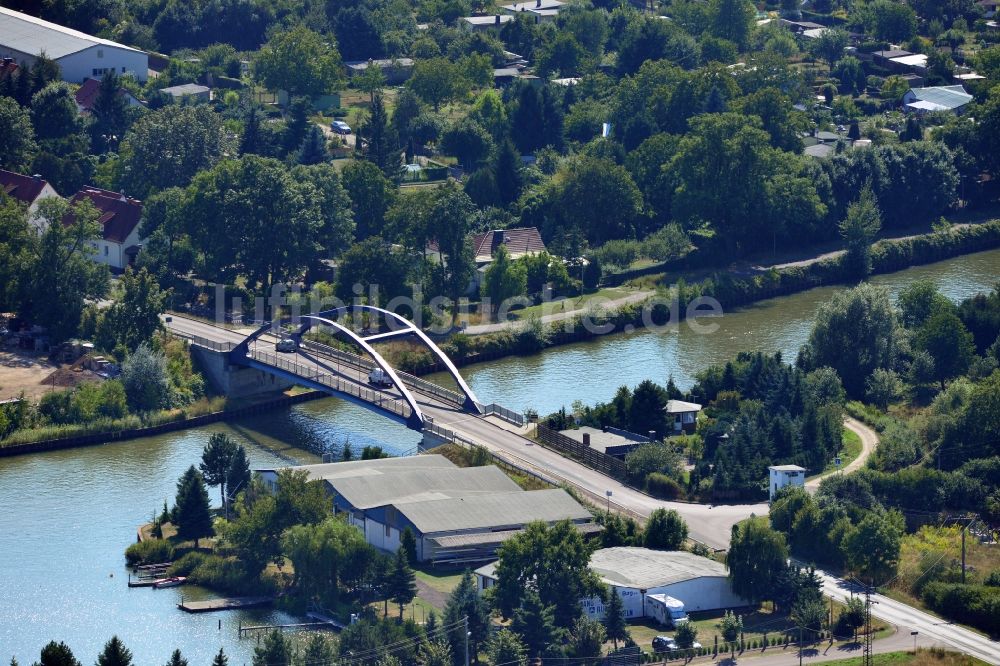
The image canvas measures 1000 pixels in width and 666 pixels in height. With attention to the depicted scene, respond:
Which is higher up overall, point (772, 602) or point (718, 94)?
point (718, 94)

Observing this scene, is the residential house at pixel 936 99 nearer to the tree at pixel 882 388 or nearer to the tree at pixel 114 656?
the tree at pixel 882 388

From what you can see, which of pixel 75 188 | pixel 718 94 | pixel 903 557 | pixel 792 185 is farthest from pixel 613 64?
pixel 903 557

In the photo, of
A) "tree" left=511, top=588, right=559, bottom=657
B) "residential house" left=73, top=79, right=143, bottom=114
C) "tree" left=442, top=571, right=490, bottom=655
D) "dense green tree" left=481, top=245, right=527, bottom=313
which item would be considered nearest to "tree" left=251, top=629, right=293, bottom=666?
"tree" left=442, top=571, right=490, bottom=655

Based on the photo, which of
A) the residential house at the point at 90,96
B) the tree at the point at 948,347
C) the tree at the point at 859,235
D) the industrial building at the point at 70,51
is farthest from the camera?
the industrial building at the point at 70,51

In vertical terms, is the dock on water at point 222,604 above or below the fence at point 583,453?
below

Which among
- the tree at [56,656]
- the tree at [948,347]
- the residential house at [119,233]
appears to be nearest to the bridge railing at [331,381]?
the residential house at [119,233]

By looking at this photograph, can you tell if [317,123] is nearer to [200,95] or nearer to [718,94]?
[200,95]
